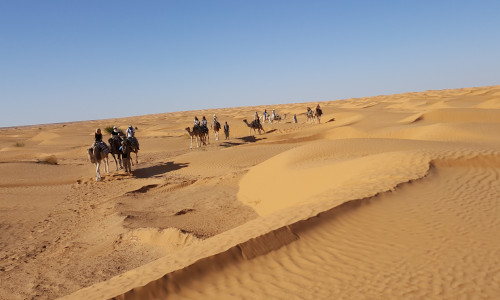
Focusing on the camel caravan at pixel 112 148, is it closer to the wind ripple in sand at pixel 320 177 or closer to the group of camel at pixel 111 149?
the group of camel at pixel 111 149

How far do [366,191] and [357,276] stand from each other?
11.2ft

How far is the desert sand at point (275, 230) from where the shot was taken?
484 centimetres

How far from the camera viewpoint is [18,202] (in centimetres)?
1330

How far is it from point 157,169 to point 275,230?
1368 centimetres

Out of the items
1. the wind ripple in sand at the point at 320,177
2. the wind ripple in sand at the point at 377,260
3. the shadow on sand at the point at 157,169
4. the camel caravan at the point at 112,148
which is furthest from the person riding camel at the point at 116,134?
the wind ripple in sand at the point at 377,260

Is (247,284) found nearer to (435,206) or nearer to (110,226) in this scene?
(435,206)

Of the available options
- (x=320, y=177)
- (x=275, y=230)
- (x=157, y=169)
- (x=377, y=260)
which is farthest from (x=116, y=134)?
(x=377, y=260)

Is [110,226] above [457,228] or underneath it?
underneath

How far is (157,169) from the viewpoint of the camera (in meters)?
18.8

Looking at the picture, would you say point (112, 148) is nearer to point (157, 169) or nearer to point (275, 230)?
point (157, 169)

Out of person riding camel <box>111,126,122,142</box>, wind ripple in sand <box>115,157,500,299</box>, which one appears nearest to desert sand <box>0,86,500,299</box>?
wind ripple in sand <box>115,157,500,299</box>

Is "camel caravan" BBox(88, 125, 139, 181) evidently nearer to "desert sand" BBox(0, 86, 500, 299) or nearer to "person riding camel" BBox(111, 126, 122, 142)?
"person riding camel" BBox(111, 126, 122, 142)

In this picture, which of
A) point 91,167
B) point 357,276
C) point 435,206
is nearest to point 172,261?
point 357,276

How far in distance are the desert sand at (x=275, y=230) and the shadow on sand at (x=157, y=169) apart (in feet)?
3.91
